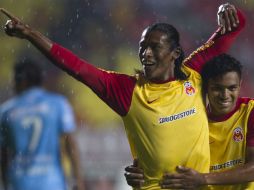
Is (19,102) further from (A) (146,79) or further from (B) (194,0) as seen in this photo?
(B) (194,0)

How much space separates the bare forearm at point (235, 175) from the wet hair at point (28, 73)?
2165 mm

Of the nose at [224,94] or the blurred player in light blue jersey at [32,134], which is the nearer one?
the nose at [224,94]

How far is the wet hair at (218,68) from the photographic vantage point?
4.80 meters

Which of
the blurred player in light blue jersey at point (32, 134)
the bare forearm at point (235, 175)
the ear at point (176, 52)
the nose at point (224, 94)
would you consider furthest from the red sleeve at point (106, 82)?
the blurred player in light blue jersey at point (32, 134)

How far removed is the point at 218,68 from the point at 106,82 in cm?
64

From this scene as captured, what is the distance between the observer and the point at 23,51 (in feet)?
48.1

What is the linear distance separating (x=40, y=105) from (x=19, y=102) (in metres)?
0.16

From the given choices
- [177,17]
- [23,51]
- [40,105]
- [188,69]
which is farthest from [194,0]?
[188,69]

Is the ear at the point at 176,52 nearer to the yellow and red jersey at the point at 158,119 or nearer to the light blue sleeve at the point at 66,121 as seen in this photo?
the yellow and red jersey at the point at 158,119

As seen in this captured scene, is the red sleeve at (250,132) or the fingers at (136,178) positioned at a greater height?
the red sleeve at (250,132)

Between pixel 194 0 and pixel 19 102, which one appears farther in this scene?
pixel 194 0

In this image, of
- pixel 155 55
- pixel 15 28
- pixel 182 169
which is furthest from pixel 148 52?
pixel 15 28

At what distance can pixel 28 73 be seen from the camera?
6.43 metres

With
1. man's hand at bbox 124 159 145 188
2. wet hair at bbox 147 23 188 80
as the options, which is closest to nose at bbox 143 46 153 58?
wet hair at bbox 147 23 188 80
